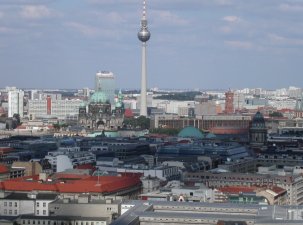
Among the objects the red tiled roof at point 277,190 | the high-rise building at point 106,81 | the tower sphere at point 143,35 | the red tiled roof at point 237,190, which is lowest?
the red tiled roof at point 277,190

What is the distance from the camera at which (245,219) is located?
36.5m

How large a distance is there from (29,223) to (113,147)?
41523mm

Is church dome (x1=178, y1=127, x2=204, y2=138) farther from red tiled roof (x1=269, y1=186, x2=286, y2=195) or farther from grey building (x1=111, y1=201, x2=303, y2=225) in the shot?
grey building (x1=111, y1=201, x2=303, y2=225)

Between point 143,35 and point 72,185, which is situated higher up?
point 143,35

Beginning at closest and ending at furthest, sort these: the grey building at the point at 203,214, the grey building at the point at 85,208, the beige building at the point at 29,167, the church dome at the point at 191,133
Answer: the grey building at the point at 203,214 < the grey building at the point at 85,208 < the beige building at the point at 29,167 < the church dome at the point at 191,133

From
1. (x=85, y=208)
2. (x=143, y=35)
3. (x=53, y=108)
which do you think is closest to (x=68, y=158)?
(x=85, y=208)

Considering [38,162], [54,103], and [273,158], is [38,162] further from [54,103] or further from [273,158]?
[54,103]

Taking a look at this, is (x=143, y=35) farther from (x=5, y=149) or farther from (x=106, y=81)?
(x=5, y=149)

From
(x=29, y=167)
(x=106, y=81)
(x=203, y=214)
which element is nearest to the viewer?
(x=203, y=214)

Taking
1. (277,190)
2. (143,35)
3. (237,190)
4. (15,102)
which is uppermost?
(143,35)

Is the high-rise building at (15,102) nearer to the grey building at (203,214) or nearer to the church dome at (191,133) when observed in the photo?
the church dome at (191,133)

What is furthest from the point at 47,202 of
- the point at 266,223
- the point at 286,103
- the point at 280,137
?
the point at 286,103

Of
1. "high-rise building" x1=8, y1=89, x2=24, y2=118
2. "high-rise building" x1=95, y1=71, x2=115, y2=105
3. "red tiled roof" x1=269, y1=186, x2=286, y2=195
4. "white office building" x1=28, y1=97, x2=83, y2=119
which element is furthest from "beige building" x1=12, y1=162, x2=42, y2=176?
"high-rise building" x1=95, y1=71, x2=115, y2=105

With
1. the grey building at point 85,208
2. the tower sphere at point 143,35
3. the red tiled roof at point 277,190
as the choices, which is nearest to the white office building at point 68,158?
the red tiled roof at point 277,190
